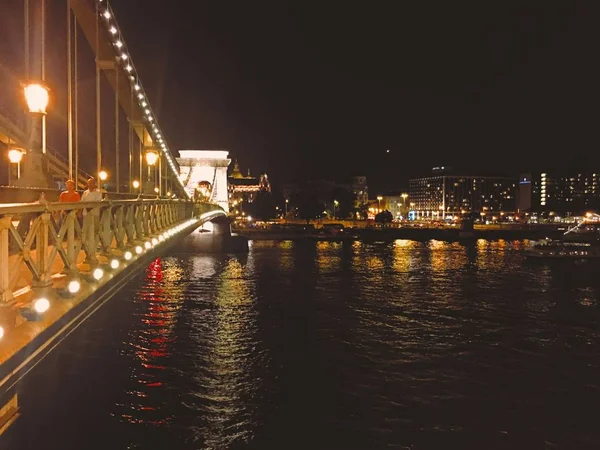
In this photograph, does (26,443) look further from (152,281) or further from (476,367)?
(152,281)

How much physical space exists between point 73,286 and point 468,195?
6161 inches

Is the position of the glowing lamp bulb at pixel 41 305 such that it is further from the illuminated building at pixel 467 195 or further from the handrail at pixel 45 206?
the illuminated building at pixel 467 195

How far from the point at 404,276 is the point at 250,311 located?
14.1m

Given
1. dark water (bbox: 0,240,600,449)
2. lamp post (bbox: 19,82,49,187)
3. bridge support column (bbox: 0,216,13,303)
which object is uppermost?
lamp post (bbox: 19,82,49,187)

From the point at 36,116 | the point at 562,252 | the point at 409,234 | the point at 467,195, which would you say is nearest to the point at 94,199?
the point at 36,116

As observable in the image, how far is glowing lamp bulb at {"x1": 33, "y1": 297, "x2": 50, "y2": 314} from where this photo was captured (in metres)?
5.68

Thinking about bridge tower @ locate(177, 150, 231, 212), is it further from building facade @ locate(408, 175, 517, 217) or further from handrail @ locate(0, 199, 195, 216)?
building facade @ locate(408, 175, 517, 217)

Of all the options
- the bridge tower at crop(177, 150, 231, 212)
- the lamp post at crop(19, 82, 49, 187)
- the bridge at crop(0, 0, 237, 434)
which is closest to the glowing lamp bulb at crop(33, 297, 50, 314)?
the bridge at crop(0, 0, 237, 434)

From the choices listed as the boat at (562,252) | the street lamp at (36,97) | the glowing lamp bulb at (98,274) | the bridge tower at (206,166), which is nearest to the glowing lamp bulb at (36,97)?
the street lamp at (36,97)

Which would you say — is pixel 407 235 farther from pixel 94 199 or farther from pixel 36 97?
pixel 36 97

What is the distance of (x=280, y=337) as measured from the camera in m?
17.9

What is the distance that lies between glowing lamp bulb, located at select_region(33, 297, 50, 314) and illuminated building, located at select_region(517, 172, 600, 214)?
534ft

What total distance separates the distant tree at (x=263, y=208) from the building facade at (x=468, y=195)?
5890cm

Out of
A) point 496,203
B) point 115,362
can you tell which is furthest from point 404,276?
point 496,203
